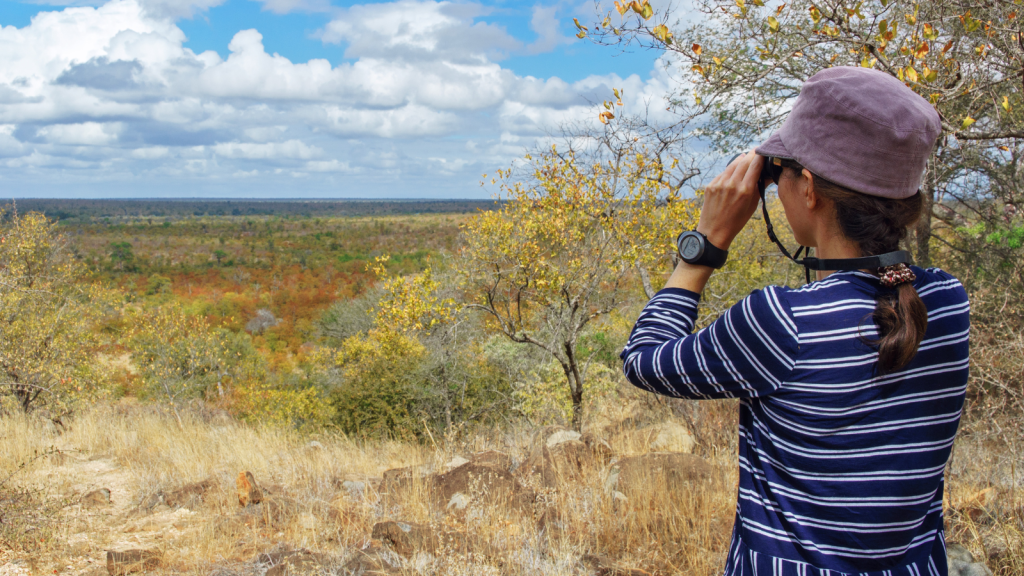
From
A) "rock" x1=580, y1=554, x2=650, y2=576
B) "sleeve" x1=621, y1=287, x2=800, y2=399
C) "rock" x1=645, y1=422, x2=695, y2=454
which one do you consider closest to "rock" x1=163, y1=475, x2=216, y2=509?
"rock" x1=580, y1=554, x2=650, y2=576

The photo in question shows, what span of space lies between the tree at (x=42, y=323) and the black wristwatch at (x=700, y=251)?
991cm

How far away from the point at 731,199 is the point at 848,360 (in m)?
0.33

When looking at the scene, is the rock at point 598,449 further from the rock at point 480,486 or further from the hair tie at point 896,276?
the hair tie at point 896,276

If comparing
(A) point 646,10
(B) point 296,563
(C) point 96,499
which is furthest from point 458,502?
(A) point 646,10

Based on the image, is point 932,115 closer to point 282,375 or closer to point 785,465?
point 785,465

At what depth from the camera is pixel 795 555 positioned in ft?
3.34

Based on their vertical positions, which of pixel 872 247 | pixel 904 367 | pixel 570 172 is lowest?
pixel 904 367

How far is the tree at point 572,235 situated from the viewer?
6.48 m

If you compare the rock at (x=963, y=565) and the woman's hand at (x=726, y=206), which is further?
the rock at (x=963, y=565)

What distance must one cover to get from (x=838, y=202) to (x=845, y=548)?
1.75 feet

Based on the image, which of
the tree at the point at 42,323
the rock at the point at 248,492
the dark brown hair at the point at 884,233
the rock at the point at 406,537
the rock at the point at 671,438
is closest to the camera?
the dark brown hair at the point at 884,233

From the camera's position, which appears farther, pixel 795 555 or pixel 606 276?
pixel 606 276

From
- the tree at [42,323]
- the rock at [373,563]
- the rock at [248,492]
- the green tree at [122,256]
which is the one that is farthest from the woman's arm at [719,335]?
the green tree at [122,256]

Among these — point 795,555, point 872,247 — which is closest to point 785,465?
point 795,555
